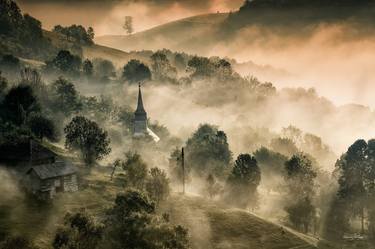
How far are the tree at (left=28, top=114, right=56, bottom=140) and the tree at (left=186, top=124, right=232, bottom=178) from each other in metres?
38.4

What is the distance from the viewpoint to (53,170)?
107000mm

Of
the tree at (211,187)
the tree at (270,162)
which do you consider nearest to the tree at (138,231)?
the tree at (211,187)

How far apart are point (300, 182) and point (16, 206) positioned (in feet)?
Answer: 229

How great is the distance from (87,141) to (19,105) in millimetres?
27517

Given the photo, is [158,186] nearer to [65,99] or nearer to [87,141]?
[87,141]

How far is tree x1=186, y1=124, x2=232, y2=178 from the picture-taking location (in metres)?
149

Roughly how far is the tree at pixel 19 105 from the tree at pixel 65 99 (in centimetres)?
2460

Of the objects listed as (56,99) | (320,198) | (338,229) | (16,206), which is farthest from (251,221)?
(56,99)

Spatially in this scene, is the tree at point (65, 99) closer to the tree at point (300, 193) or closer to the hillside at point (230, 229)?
the hillside at point (230, 229)

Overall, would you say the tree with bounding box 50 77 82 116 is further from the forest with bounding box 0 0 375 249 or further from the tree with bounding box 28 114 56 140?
the tree with bounding box 28 114 56 140

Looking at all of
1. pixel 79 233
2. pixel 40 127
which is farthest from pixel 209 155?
pixel 79 233

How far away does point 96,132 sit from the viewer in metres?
128

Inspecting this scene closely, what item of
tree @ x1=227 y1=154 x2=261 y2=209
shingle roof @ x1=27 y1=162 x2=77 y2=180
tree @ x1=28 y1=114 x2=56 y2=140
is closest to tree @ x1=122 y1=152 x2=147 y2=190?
shingle roof @ x1=27 y1=162 x2=77 y2=180

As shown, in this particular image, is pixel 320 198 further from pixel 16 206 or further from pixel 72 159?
pixel 16 206
